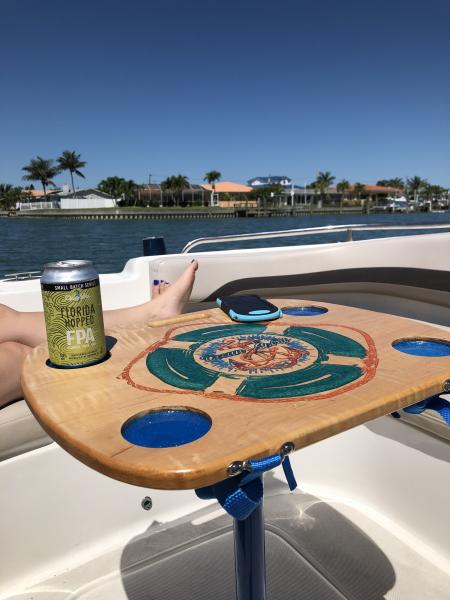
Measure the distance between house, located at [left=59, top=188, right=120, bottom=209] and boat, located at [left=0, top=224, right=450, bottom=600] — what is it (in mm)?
56046

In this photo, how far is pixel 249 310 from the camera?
113cm

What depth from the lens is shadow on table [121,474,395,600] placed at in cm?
123

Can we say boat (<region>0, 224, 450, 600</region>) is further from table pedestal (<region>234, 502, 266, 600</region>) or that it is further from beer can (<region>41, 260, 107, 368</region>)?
beer can (<region>41, 260, 107, 368</region>)

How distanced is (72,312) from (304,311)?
0.66m

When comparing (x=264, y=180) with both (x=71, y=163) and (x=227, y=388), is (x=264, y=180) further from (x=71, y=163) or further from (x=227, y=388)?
(x=227, y=388)

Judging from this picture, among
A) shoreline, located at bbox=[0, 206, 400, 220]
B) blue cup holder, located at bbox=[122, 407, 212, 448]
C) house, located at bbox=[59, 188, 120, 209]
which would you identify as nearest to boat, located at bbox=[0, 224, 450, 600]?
blue cup holder, located at bbox=[122, 407, 212, 448]

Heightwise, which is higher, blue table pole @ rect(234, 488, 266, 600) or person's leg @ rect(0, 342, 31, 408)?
person's leg @ rect(0, 342, 31, 408)

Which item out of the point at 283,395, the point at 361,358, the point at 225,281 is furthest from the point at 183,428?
the point at 225,281

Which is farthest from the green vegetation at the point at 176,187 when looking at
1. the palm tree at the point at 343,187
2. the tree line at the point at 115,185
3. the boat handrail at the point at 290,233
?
the boat handrail at the point at 290,233

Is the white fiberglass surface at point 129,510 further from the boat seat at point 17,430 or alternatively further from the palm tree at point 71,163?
the palm tree at point 71,163

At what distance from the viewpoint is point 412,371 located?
75 cm

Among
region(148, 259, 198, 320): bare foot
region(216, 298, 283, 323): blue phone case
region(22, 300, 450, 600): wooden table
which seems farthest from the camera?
region(148, 259, 198, 320): bare foot

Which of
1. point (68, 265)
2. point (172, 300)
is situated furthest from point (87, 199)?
point (68, 265)

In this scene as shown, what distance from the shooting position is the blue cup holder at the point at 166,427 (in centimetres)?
56
